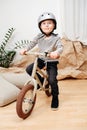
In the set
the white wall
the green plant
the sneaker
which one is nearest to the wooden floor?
the sneaker

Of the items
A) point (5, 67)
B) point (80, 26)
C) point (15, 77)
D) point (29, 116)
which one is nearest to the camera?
point (29, 116)

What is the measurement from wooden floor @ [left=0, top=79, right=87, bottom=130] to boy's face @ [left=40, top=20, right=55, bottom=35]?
712 millimetres

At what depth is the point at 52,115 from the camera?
2.16 metres

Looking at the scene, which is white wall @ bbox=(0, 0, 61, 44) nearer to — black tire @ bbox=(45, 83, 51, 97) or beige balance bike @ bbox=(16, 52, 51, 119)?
black tire @ bbox=(45, 83, 51, 97)

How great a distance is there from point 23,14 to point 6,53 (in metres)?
0.59

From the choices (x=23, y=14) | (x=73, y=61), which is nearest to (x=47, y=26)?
(x=73, y=61)

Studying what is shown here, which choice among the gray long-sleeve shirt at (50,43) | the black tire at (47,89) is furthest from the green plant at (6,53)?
the gray long-sleeve shirt at (50,43)

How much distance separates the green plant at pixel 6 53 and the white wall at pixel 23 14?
0.26 ft

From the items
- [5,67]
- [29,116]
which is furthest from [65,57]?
[29,116]

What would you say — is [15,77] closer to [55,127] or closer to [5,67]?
[5,67]

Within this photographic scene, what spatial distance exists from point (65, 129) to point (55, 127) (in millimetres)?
84

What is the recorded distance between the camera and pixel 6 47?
3.54m

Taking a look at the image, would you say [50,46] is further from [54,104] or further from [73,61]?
[73,61]

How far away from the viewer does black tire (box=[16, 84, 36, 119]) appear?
2.02 meters
